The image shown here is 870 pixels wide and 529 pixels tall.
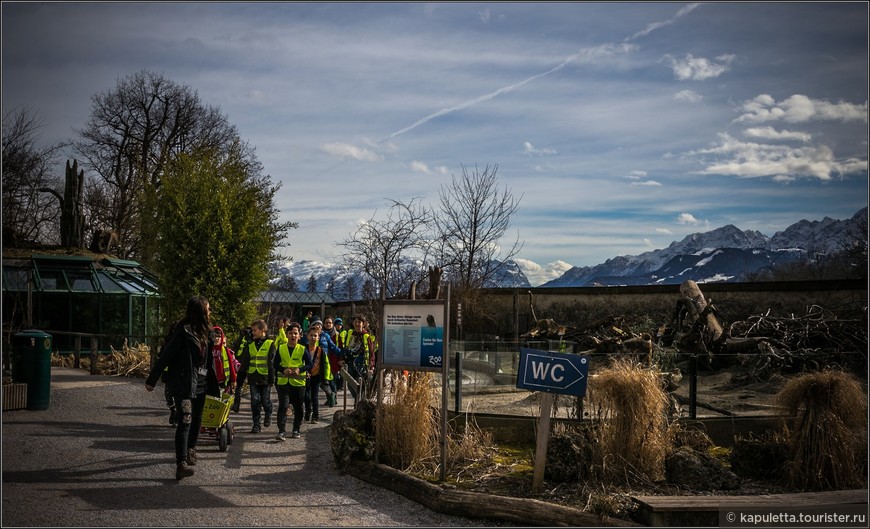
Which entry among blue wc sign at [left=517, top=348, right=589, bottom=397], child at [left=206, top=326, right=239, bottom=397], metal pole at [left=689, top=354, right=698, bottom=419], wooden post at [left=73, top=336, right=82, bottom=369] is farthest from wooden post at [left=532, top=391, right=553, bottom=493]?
wooden post at [left=73, top=336, right=82, bottom=369]

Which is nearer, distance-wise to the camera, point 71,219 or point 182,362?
point 182,362

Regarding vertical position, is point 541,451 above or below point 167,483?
above

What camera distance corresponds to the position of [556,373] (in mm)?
8711

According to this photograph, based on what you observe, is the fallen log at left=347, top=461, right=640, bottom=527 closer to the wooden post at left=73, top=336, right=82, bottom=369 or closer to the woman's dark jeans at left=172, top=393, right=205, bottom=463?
the woman's dark jeans at left=172, top=393, right=205, bottom=463

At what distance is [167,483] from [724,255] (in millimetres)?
45180

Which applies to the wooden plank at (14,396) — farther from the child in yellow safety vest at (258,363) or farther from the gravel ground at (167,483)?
the child in yellow safety vest at (258,363)

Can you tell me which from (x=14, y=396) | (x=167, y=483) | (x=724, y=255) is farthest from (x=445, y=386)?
(x=724, y=255)

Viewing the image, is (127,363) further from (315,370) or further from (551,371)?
(551,371)

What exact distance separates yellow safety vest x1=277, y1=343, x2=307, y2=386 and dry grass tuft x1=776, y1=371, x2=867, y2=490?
697cm

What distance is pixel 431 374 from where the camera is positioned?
10461 mm

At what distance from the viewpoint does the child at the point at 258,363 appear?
42.2 ft

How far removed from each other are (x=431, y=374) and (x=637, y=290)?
14.6 metres

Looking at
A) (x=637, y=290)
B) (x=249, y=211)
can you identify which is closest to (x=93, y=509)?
(x=249, y=211)

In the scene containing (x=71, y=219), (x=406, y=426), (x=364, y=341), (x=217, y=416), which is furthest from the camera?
(x=71, y=219)
